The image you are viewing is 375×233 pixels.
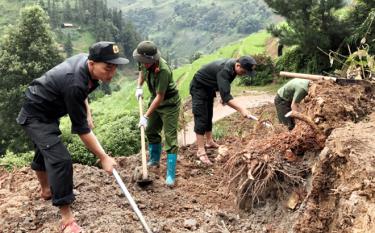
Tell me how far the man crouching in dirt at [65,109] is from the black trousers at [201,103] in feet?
9.50

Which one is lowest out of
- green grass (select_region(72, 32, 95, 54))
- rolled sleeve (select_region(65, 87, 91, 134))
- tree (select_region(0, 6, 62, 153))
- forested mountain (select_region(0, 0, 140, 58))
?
green grass (select_region(72, 32, 95, 54))

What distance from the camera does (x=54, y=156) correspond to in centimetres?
398

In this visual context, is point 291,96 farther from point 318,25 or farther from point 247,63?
point 318,25

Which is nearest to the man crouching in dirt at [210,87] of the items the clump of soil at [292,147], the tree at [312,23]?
the clump of soil at [292,147]

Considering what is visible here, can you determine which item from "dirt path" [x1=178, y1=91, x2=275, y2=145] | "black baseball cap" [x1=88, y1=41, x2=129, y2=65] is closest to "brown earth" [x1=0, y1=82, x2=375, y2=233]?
"black baseball cap" [x1=88, y1=41, x2=129, y2=65]

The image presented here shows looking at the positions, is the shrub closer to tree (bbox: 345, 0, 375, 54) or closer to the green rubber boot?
the green rubber boot

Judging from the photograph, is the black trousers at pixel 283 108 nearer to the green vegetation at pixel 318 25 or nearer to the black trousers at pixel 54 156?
the black trousers at pixel 54 156

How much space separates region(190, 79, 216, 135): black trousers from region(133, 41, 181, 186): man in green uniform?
879 millimetres

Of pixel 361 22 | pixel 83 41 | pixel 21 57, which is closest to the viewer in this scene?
A: pixel 361 22

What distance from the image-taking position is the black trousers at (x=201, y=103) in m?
6.76

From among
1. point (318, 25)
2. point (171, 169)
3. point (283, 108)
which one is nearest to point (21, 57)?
point (318, 25)

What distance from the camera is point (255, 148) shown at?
487 cm

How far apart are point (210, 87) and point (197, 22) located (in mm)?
123819

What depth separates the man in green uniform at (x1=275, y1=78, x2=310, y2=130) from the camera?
20.6ft
